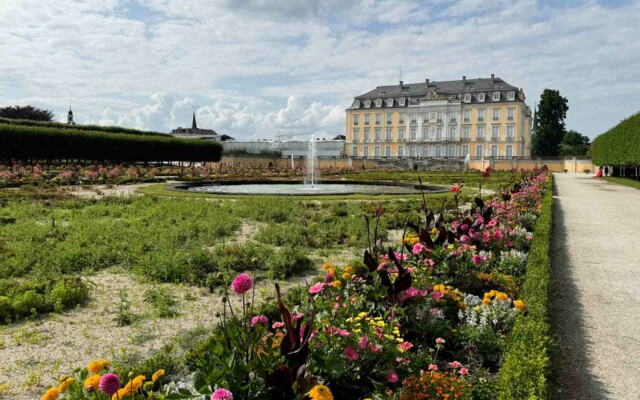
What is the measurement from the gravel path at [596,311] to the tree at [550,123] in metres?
55.1

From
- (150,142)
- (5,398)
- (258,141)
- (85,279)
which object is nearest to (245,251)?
(85,279)

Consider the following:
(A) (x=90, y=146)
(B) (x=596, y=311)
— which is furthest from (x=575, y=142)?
(B) (x=596, y=311)

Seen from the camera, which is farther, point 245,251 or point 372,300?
point 245,251

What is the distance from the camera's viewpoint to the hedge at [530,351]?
2.61 m

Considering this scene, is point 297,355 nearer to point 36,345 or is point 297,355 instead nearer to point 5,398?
point 5,398

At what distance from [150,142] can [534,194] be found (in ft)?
99.6

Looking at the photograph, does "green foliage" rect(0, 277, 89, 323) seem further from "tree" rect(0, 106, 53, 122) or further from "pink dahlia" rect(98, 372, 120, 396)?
"tree" rect(0, 106, 53, 122)

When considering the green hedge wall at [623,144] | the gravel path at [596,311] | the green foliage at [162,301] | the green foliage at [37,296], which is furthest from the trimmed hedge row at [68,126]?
the green hedge wall at [623,144]

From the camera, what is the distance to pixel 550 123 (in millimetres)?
60625

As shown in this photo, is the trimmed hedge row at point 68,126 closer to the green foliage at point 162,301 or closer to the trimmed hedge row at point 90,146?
the trimmed hedge row at point 90,146

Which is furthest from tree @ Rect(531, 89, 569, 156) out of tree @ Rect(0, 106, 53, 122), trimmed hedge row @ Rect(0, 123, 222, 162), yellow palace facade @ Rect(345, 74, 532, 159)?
tree @ Rect(0, 106, 53, 122)

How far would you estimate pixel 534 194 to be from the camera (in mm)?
12031

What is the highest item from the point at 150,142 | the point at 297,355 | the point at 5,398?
the point at 150,142

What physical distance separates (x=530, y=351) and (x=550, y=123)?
6455 centimetres
